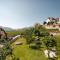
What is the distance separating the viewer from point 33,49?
1850 inches

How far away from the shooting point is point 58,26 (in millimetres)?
84750

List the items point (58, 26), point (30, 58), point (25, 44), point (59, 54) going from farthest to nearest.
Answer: point (58, 26), point (25, 44), point (59, 54), point (30, 58)

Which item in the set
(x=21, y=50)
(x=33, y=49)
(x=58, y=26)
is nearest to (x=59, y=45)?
(x=33, y=49)

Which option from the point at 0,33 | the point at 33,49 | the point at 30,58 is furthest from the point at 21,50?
the point at 0,33

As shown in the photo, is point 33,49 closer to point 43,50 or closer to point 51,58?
point 43,50

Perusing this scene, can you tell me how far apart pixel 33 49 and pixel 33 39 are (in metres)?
8.98

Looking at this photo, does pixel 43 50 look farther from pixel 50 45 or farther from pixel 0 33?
pixel 0 33

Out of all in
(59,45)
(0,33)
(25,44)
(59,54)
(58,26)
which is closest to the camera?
(59,54)

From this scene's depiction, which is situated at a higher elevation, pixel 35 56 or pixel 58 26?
pixel 58 26

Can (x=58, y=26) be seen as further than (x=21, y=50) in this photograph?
Yes

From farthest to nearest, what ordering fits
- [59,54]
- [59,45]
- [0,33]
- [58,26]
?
[58,26] < [0,33] < [59,45] < [59,54]

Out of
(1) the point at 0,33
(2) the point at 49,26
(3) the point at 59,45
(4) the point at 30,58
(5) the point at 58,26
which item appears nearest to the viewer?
(4) the point at 30,58

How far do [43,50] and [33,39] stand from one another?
34.4 ft

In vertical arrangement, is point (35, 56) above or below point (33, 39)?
below
